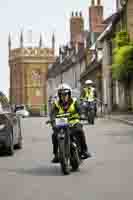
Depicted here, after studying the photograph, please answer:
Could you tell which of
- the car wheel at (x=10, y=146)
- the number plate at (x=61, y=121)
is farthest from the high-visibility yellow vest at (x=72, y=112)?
the car wheel at (x=10, y=146)

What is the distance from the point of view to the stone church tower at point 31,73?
507ft

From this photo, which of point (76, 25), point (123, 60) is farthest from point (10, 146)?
point (76, 25)

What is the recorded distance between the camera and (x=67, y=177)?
1209 cm

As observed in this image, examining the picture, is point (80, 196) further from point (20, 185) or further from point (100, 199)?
point (20, 185)

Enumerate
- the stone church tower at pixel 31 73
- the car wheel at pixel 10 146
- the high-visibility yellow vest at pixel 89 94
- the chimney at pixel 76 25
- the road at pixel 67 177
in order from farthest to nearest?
the stone church tower at pixel 31 73 < the chimney at pixel 76 25 < the high-visibility yellow vest at pixel 89 94 < the car wheel at pixel 10 146 < the road at pixel 67 177

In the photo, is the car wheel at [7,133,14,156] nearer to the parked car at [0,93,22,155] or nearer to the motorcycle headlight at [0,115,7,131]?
the parked car at [0,93,22,155]

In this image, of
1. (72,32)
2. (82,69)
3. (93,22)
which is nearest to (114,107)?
(93,22)

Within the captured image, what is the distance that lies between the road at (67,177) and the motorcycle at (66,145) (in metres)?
0.22

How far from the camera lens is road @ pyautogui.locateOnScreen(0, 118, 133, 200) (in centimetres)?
999

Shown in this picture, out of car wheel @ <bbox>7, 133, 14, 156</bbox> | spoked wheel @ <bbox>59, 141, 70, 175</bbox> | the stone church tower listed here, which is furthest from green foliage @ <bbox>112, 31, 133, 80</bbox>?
the stone church tower

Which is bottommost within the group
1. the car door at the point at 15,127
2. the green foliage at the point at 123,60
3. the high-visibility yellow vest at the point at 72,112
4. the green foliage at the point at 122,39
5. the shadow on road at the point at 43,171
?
the shadow on road at the point at 43,171

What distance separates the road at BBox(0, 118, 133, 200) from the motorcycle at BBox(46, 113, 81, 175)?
215 millimetres

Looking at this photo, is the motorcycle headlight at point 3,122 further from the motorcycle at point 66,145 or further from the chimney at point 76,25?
the chimney at point 76,25

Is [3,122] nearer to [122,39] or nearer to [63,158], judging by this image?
[63,158]
